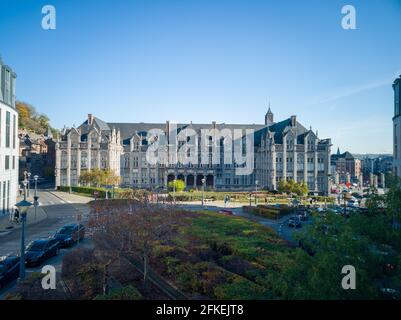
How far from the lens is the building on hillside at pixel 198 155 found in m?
60.2

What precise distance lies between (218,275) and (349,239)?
17.5 feet

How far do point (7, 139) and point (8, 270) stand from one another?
19.6m

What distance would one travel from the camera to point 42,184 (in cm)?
7231

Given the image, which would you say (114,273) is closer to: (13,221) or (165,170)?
(13,221)

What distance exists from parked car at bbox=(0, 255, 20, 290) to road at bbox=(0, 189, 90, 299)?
0.28 meters

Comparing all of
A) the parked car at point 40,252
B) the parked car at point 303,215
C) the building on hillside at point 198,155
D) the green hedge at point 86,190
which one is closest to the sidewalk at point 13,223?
the parked car at point 40,252

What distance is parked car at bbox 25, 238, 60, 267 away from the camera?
16.8 metres

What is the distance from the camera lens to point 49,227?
2889 centimetres

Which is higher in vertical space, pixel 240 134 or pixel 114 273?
pixel 240 134

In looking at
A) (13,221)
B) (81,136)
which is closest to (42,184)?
(81,136)

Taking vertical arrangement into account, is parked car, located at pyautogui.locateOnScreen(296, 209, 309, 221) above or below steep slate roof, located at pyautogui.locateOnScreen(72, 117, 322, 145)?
below

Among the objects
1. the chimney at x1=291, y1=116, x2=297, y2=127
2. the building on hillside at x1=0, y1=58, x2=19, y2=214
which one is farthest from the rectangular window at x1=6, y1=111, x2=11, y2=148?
the chimney at x1=291, y1=116, x2=297, y2=127

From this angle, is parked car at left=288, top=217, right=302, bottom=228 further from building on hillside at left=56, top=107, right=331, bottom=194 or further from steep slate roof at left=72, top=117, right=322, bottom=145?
steep slate roof at left=72, top=117, right=322, bottom=145

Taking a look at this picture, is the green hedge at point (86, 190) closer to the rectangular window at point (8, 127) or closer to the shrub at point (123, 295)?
the rectangular window at point (8, 127)
